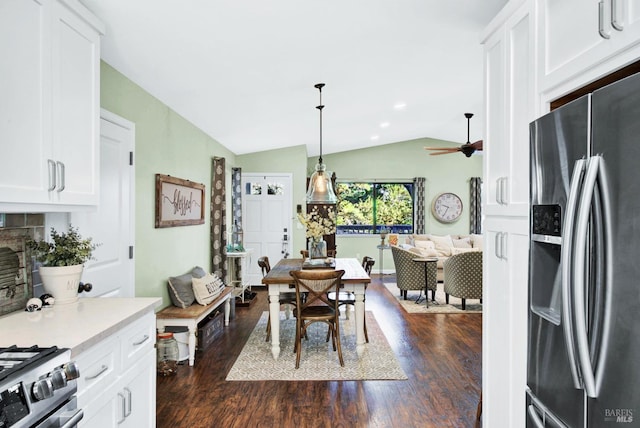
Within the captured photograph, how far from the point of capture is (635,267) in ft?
3.02

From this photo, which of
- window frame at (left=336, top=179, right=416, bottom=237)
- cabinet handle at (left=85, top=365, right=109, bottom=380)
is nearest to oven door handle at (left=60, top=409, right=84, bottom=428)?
cabinet handle at (left=85, top=365, right=109, bottom=380)

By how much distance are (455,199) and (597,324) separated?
27.4 ft

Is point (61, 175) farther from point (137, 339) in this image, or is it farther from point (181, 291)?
point (181, 291)

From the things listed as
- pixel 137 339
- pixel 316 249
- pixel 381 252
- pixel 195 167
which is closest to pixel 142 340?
pixel 137 339

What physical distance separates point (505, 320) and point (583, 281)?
885 mm

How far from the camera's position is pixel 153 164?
363 cm

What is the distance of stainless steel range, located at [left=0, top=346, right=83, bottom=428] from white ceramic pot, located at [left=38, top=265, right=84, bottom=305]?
0.73 m

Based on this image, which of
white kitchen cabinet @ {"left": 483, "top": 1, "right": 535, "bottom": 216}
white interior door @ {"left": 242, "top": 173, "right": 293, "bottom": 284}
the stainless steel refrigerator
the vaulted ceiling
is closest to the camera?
the stainless steel refrigerator

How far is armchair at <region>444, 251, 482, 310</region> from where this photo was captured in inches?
214

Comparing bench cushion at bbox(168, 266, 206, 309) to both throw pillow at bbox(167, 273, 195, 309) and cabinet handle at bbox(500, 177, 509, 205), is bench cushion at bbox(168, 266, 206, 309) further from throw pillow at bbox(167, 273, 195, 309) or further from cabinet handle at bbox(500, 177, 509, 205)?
cabinet handle at bbox(500, 177, 509, 205)

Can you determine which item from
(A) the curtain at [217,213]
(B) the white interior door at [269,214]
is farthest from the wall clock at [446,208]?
(A) the curtain at [217,213]

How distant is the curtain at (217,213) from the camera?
545 cm

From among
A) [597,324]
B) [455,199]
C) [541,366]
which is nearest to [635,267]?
[597,324]

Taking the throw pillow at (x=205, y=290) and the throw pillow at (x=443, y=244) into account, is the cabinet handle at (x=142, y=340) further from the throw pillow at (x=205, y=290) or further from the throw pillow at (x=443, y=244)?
the throw pillow at (x=443, y=244)
